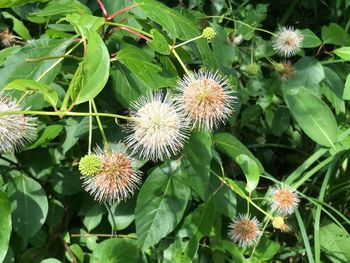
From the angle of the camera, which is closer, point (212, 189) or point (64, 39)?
point (64, 39)

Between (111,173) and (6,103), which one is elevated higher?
(6,103)

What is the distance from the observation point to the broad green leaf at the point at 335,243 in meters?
1.71

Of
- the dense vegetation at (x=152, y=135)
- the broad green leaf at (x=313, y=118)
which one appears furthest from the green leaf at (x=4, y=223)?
the broad green leaf at (x=313, y=118)

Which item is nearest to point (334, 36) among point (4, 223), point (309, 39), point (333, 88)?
point (309, 39)

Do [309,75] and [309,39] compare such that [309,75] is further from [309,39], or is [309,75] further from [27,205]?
[27,205]

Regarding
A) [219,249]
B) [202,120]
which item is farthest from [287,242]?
[202,120]

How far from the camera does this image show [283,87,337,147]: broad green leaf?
169 cm

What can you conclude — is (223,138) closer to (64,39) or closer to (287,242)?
(64,39)

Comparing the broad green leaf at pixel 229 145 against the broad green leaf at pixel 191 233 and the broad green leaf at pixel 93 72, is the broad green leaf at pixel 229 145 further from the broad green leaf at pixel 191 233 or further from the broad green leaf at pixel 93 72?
the broad green leaf at pixel 93 72

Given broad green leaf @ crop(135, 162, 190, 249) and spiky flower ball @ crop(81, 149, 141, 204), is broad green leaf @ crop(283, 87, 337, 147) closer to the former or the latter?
broad green leaf @ crop(135, 162, 190, 249)

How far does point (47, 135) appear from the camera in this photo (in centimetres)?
130

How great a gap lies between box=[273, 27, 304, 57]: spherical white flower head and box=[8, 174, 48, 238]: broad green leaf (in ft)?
3.64

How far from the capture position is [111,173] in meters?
1.14

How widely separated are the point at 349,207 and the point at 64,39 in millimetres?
1391
